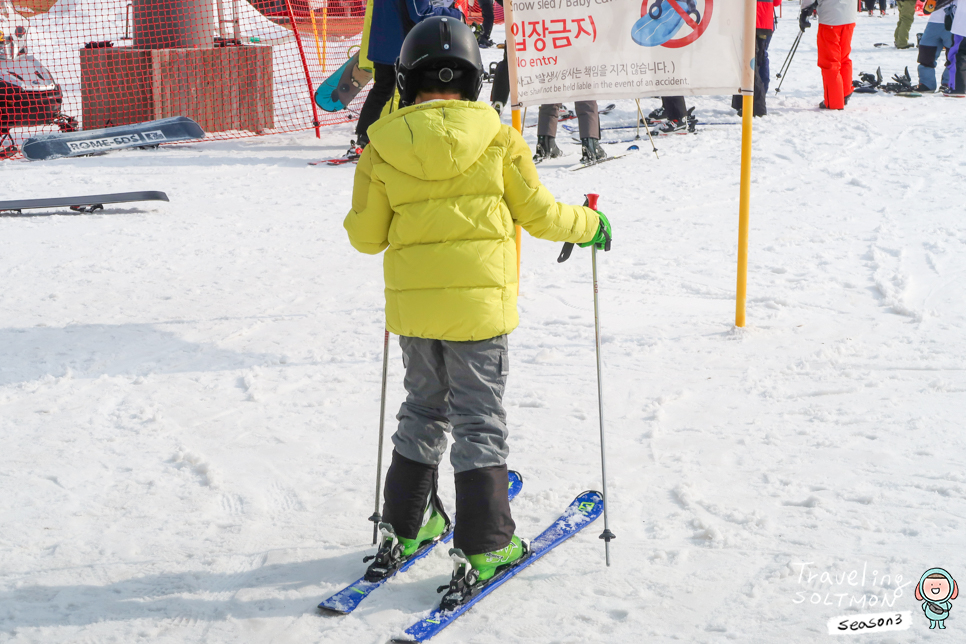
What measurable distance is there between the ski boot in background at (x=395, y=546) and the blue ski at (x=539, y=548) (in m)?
0.25

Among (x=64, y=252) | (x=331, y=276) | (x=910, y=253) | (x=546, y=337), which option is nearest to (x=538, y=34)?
(x=546, y=337)

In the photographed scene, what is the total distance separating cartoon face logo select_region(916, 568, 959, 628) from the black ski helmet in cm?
182

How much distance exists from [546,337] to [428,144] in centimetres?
233

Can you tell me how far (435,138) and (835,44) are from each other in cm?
952

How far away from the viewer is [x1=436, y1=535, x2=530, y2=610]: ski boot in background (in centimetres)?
239

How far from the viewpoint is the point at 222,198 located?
7309mm

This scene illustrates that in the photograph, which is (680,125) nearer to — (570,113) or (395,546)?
(570,113)

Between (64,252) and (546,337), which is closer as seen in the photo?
(546,337)

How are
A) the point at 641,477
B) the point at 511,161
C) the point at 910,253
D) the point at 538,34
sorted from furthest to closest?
the point at 910,253, the point at 538,34, the point at 641,477, the point at 511,161

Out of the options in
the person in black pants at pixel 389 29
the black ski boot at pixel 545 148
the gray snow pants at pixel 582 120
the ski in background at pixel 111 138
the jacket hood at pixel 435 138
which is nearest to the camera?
the jacket hood at pixel 435 138

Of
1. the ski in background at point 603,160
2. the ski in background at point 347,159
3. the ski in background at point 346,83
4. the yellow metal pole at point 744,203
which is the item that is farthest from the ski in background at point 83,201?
the yellow metal pole at point 744,203

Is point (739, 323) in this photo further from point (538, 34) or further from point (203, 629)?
point (203, 629)

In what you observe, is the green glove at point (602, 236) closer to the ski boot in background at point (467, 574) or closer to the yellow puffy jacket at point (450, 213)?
the yellow puffy jacket at point (450, 213)

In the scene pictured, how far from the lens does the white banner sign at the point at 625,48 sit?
4082 millimetres
